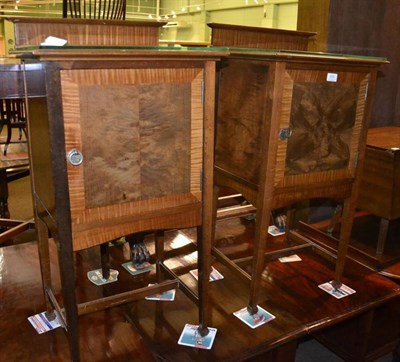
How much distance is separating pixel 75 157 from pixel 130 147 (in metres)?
0.14

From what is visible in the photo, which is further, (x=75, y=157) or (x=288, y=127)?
(x=288, y=127)

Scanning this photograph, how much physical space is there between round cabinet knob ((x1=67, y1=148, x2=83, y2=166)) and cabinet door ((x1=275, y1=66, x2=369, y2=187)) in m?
0.60

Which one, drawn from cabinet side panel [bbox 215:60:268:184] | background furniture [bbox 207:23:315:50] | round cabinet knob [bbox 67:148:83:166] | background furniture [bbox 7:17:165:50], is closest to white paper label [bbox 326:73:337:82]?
cabinet side panel [bbox 215:60:268:184]

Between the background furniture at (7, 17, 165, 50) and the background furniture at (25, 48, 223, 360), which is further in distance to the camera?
the background furniture at (7, 17, 165, 50)

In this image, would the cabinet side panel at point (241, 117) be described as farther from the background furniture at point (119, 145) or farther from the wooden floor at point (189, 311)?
the wooden floor at point (189, 311)

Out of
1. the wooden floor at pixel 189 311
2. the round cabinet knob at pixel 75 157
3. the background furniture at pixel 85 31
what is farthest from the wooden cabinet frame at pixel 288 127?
the round cabinet knob at pixel 75 157

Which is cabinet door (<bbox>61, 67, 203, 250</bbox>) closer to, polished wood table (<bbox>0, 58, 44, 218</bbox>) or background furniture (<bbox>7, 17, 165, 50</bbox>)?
polished wood table (<bbox>0, 58, 44, 218</bbox>)

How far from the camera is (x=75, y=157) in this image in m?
0.98

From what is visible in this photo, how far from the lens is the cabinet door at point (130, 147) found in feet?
3.18

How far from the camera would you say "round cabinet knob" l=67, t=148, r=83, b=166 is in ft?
3.18

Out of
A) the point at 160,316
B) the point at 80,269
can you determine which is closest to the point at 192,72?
the point at 160,316

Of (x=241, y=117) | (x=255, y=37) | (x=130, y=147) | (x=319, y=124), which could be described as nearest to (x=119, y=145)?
(x=130, y=147)

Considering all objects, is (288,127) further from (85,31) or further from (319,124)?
(85,31)

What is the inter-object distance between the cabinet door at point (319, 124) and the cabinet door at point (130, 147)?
303 mm
